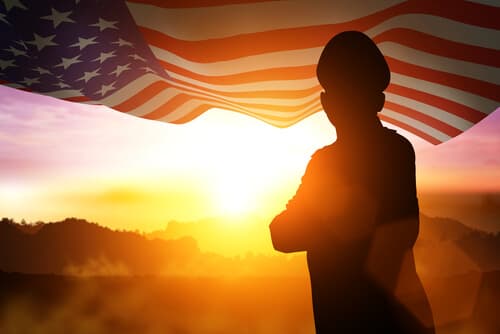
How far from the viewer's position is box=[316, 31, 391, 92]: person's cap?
167 centimetres

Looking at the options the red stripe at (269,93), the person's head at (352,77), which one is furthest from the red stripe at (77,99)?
the person's head at (352,77)

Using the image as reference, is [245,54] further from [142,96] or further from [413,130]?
[413,130]

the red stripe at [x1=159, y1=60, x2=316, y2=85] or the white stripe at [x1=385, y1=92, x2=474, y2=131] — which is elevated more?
the red stripe at [x1=159, y1=60, x2=316, y2=85]

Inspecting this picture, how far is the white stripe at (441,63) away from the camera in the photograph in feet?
11.9

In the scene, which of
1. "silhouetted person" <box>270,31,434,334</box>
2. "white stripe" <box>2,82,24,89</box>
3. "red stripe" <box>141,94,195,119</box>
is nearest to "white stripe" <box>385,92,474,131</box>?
"red stripe" <box>141,94,195,119</box>

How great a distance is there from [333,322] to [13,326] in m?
5.80

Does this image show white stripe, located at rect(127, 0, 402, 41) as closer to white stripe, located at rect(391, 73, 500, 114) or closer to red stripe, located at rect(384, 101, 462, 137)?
white stripe, located at rect(391, 73, 500, 114)

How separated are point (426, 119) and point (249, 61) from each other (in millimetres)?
1624

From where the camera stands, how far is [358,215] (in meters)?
1.62

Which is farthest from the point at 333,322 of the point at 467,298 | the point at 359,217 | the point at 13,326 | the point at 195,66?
the point at 467,298

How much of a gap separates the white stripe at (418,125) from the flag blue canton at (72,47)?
1.91m

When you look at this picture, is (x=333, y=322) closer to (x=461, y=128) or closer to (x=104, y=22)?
(x=104, y=22)

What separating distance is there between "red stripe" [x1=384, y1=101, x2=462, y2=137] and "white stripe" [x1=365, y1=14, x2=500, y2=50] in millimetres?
934

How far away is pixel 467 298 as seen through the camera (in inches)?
309
